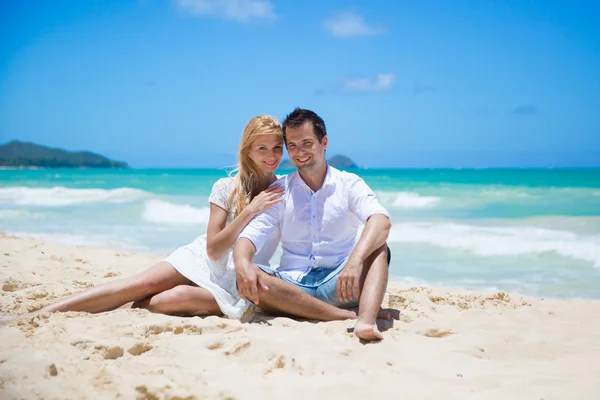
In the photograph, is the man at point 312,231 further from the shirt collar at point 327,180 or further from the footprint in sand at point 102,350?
the footprint in sand at point 102,350

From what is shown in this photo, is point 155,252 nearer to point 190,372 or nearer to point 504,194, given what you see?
point 190,372

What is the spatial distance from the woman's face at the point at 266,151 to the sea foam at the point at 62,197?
1806cm

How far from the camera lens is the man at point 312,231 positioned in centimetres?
389

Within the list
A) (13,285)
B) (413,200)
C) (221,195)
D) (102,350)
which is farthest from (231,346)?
(413,200)

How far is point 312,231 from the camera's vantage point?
4109 mm

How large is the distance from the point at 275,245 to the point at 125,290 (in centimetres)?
121

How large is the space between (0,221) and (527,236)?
12.5 m

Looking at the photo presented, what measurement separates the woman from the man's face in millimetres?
212

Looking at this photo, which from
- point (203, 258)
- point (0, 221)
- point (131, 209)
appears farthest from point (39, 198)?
point (203, 258)

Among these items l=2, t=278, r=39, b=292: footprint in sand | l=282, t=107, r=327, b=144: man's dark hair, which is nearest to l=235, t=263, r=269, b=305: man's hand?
A: l=282, t=107, r=327, b=144: man's dark hair

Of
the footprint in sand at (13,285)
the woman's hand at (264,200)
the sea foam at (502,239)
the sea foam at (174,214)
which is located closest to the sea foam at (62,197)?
the sea foam at (174,214)

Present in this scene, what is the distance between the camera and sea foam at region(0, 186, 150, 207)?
2134cm

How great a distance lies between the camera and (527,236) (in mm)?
Result: 11234

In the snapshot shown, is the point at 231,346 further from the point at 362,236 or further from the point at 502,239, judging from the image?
the point at 502,239
